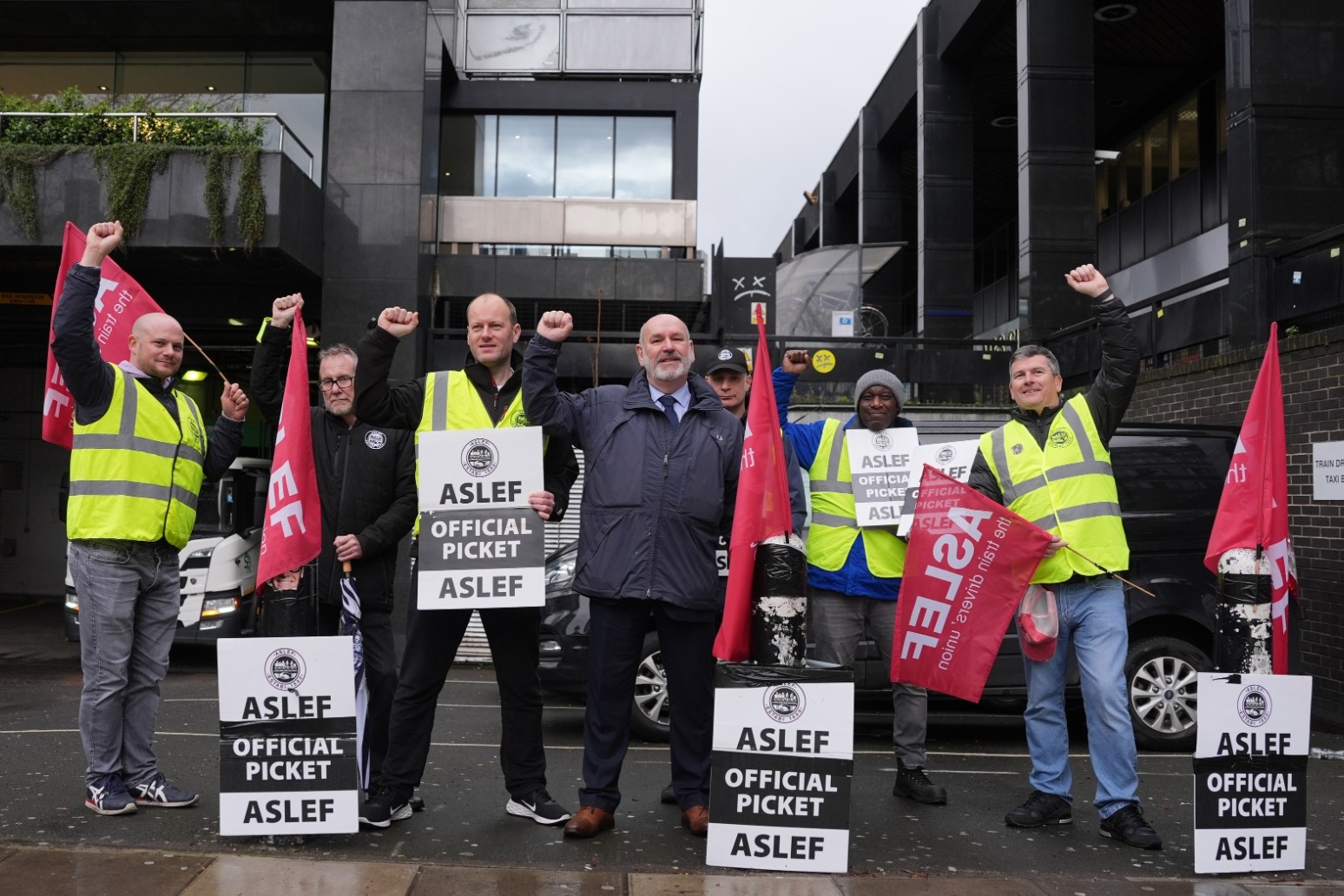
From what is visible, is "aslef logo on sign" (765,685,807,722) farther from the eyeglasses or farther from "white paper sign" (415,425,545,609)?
the eyeglasses

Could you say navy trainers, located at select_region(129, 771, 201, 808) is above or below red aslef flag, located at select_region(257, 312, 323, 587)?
below

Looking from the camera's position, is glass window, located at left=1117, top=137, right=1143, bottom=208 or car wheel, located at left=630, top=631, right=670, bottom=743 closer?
car wheel, located at left=630, top=631, right=670, bottom=743

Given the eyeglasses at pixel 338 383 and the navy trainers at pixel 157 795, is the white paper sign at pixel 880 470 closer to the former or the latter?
the eyeglasses at pixel 338 383

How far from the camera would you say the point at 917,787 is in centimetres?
584

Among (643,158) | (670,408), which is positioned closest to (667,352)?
(670,408)

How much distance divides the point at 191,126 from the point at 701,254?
33.2 ft

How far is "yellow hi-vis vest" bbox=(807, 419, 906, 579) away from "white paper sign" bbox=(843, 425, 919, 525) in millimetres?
52

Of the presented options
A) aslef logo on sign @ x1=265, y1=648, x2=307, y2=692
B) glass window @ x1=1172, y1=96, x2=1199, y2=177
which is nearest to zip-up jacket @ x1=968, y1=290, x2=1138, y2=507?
aslef logo on sign @ x1=265, y1=648, x2=307, y2=692

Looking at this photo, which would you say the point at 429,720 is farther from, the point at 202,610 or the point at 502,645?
the point at 202,610

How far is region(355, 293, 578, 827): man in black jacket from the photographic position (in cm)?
495

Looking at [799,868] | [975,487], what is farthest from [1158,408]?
[799,868]

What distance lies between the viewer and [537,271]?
21266 millimetres

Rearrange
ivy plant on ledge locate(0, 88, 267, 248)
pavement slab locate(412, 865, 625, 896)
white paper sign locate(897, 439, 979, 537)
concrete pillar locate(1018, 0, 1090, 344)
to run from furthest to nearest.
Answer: concrete pillar locate(1018, 0, 1090, 344), ivy plant on ledge locate(0, 88, 267, 248), white paper sign locate(897, 439, 979, 537), pavement slab locate(412, 865, 625, 896)

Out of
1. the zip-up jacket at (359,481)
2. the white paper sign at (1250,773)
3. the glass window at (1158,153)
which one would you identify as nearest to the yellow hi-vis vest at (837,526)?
the white paper sign at (1250,773)
